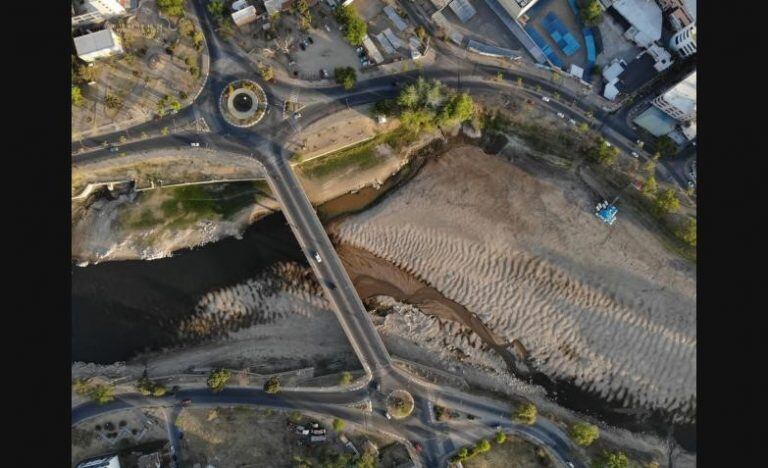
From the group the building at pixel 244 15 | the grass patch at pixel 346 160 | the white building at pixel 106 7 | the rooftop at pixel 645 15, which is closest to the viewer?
the white building at pixel 106 7

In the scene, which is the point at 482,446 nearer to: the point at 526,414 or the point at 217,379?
the point at 526,414

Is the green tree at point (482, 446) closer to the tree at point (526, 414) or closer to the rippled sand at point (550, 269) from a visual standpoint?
the tree at point (526, 414)

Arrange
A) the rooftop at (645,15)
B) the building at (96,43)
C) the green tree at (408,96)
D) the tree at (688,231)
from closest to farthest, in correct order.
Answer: the building at (96,43) < the green tree at (408,96) < the rooftop at (645,15) < the tree at (688,231)

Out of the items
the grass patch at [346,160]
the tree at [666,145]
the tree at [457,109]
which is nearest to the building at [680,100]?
the tree at [666,145]

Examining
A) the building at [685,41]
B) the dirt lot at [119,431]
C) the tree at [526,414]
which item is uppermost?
the building at [685,41]

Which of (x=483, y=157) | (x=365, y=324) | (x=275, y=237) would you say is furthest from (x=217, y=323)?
(x=483, y=157)

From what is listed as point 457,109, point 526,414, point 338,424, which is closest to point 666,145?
point 457,109
